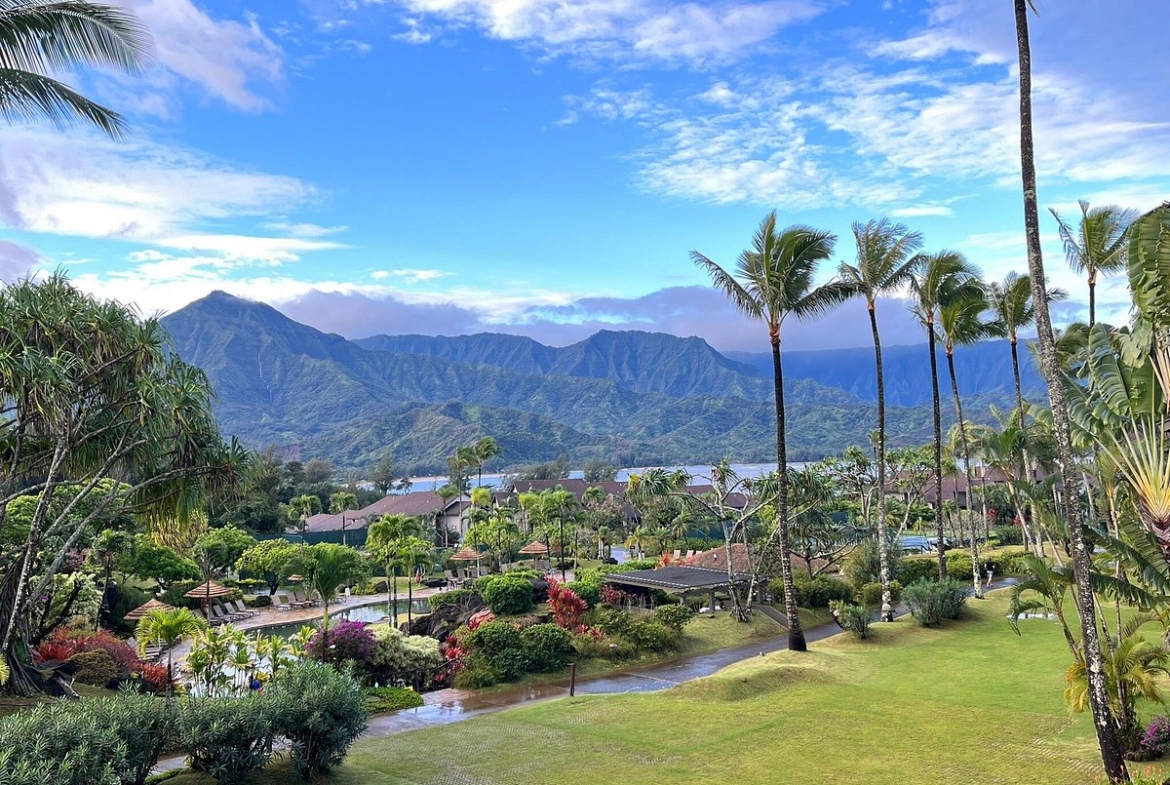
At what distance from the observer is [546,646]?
2078cm

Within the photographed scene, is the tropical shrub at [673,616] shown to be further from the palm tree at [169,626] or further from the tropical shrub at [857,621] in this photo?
the palm tree at [169,626]

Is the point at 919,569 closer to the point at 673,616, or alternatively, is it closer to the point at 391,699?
the point at 673,616

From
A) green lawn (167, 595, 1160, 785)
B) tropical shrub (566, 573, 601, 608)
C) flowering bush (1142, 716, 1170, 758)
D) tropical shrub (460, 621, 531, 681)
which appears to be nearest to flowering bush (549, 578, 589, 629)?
tropical shrub (566, 573, 601, 608)

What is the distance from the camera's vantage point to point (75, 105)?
32.5 feet

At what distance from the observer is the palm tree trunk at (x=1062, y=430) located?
9203mm

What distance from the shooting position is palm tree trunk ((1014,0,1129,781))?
920 centimetres

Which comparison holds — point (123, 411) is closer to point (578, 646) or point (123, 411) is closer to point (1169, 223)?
point (578, 646)

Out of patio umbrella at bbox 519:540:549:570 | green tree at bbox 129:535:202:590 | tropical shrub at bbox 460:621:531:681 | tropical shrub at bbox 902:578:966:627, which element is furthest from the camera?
→ patio umbrella at bbox 519:540:549:570

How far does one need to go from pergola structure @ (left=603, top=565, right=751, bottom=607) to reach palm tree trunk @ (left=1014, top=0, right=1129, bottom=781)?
17.3 metres

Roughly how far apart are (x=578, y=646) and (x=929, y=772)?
1206 centimetres

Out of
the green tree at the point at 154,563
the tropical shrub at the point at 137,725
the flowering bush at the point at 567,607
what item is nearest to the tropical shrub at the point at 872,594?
the flowering bush at the point at 567,607

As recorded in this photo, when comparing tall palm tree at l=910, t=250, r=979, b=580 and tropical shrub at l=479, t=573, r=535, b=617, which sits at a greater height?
tall palm tree at l=910, t=250, r=979, b=580

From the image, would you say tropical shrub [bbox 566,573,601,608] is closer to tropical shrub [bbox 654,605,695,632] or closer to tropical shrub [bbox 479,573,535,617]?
tropical shrub [bbox 479,573,535,617]

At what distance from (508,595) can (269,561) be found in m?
15.6
